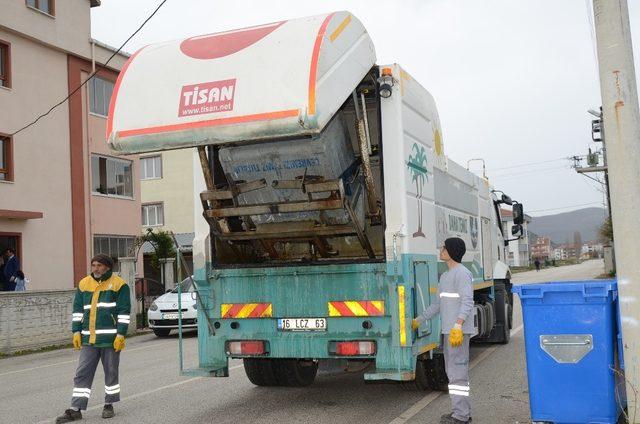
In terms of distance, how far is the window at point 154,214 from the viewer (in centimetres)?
4366

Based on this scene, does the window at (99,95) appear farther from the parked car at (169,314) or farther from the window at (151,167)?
the window at (151,167)

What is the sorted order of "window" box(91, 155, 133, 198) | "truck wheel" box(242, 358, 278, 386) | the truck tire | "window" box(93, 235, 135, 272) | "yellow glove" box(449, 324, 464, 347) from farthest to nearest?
"window" box(91, 155, 133, 198)
"window" box(93, 235, 135, 272)
the truck tire
"truck wheel" box(242, 358, 278, 386)
"yellow glove" box(449, 324, 464, 347)

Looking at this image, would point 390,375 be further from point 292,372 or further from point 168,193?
point 168,193

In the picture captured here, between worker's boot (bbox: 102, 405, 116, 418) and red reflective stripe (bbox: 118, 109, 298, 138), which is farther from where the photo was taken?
worker's boot (bbox: 102, 405, 116, 418)

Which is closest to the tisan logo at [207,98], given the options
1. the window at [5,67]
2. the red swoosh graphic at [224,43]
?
the red swoosh graphic at [224,43]

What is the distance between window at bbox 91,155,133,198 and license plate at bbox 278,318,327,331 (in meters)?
17.1

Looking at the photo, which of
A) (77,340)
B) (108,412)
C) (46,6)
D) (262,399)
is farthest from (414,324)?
(46,6)

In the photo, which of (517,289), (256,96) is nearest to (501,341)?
(517,289)

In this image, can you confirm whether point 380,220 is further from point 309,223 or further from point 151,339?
point 151,339

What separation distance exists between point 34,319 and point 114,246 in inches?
285

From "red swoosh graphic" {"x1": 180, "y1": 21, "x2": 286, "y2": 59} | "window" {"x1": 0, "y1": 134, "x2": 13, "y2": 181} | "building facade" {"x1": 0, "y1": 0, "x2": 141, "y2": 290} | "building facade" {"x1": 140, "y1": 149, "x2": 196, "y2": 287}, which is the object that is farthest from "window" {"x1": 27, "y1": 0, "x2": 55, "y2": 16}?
"building facade" {"x1": 140, "y1": 149, "x2": 196, "y2": 287}

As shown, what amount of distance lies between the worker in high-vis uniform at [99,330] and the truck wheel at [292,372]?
6.07ft

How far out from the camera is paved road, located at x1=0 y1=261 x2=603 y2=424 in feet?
23.5

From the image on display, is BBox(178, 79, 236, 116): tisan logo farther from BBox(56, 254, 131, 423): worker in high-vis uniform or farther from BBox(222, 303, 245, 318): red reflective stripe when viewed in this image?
BBox(56, 254, 131, 423): worker in high-vis uniform
